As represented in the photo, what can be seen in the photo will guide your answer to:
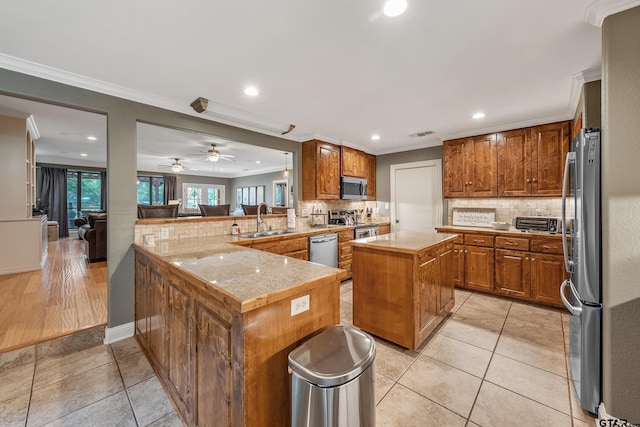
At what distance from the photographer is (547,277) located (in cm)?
325

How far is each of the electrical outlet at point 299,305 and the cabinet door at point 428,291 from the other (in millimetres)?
1372

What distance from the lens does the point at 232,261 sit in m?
1.77

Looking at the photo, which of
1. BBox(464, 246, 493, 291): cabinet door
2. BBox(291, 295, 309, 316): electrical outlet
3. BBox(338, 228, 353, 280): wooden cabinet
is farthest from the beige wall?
BBox(338, 228, 353, 280): wooden cabinet

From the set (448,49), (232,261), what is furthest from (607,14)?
(232,261)

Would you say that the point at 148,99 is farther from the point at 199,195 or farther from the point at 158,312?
the point at 199,195

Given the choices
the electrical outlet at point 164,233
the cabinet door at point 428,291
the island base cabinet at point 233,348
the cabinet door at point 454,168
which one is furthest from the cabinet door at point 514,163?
the electrical outlet at point 164,233

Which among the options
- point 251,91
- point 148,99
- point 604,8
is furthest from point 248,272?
point 604,8

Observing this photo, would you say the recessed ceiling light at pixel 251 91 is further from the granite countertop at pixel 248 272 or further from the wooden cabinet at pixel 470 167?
the wooden cabinet at pixel 470 167

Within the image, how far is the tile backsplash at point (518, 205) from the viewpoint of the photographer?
376 centimetres

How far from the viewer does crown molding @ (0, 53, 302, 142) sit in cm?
212

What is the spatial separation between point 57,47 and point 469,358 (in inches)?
162

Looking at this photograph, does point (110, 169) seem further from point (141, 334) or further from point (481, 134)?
point (481, 134)

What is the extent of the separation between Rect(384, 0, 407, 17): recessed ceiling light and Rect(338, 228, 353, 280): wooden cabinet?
10.6 ft

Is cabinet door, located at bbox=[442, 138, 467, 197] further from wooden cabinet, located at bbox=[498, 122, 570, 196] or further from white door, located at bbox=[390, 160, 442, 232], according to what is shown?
wooden cabinet, located at bbox=[498, 122, 570, 196]
